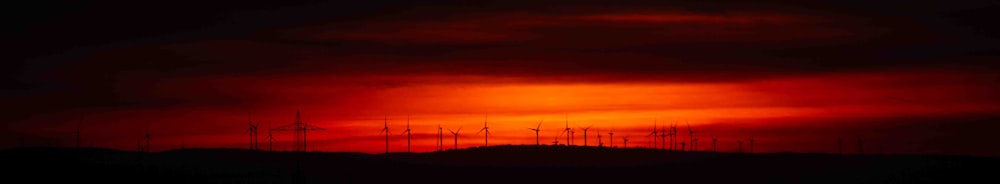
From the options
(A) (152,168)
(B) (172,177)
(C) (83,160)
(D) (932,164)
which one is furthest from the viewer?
(D) (932,164)

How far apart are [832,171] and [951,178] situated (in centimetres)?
1713

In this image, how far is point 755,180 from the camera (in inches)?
6978

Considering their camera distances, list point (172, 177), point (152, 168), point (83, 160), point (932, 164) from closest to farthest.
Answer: point (172, 177) → point (152, 168) → point (83, 160) → point (932, 164)

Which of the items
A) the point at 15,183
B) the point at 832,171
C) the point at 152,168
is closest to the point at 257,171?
the point at 152,168

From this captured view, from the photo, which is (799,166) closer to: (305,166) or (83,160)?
(305,166)

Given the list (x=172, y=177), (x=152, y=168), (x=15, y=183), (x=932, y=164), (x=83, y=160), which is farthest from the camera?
(x=932, y=164)

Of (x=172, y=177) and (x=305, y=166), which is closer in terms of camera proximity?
(x=172, y=177)

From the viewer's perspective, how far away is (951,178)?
574ft

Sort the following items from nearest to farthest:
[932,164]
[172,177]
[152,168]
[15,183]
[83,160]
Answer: [15,183] → [172,177] → [152,168] → [83,160] → [932,164]

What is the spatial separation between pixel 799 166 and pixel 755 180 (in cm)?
2143

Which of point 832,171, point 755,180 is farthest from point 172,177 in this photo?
point 832,171

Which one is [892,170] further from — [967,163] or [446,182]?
[446,182]

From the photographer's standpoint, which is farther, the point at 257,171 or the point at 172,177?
the point at 257,171

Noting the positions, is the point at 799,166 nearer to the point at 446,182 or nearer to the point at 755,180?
the point at 755,180
